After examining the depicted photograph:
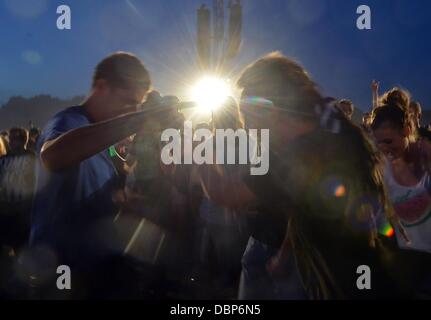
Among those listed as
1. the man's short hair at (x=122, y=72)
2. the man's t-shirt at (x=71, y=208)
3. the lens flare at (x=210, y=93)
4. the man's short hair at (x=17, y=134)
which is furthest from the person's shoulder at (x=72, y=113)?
the man's short hair at (x=17, y=134)

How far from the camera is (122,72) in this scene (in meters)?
1.49

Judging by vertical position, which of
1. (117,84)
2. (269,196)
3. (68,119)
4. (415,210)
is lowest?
(269,196)

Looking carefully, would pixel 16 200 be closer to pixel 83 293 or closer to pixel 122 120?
pixel 83 293

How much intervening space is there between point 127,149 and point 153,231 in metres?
0.56

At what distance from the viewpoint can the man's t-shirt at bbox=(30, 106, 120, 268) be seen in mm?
1276

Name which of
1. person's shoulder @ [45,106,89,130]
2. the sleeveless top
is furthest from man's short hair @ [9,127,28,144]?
the sleeveless top

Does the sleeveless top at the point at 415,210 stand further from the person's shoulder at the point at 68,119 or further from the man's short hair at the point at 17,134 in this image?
the man's short hair at the point at 17,134

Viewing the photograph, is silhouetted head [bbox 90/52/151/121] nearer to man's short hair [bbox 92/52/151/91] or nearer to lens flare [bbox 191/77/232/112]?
man's short hair [bbox 92/52/151/91]

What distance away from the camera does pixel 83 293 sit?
138 centimetres

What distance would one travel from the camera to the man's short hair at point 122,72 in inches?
58.7

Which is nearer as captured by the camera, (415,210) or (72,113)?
(72,113)

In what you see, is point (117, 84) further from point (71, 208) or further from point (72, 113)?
point (71, 208)

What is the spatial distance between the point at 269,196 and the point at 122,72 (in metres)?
0.74

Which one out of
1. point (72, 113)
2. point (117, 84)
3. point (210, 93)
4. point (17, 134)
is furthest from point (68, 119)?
point (17, 134)
